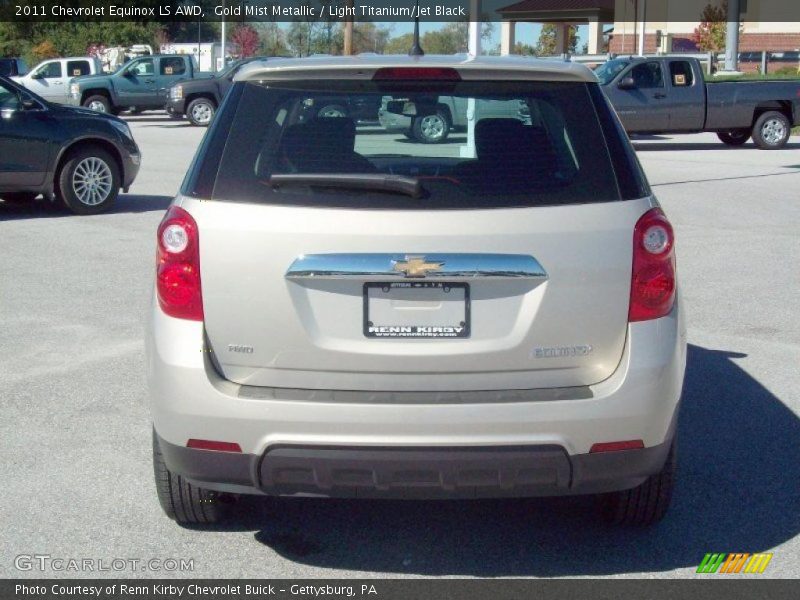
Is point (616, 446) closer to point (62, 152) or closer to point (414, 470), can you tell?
point (414, 470)

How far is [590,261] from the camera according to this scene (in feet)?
12.6

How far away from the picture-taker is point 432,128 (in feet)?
14.8

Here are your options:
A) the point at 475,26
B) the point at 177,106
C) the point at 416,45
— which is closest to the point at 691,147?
the point at 475,26

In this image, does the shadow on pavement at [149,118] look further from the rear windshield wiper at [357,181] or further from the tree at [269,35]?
the tree at [269,35]

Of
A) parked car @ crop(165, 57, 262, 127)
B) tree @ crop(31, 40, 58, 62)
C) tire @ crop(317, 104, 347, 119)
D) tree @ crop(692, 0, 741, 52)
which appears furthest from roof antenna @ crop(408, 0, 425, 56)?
tree @ crop(692, 0, 741, 52)

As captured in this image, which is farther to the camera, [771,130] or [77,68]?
[77,68]

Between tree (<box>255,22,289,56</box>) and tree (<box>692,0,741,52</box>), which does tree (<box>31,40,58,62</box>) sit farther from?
tree (<box>692,0,741,52</box>)

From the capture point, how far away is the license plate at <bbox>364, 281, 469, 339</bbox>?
381cm

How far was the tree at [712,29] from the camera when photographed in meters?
65.2

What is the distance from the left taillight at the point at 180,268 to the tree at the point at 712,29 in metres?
64.8

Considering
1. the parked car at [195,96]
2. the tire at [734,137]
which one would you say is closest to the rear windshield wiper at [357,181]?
the tire at [734,137]

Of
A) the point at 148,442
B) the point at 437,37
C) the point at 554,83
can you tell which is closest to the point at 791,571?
the point at 554,83

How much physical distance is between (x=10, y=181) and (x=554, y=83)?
10.4m

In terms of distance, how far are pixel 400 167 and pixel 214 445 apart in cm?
120
